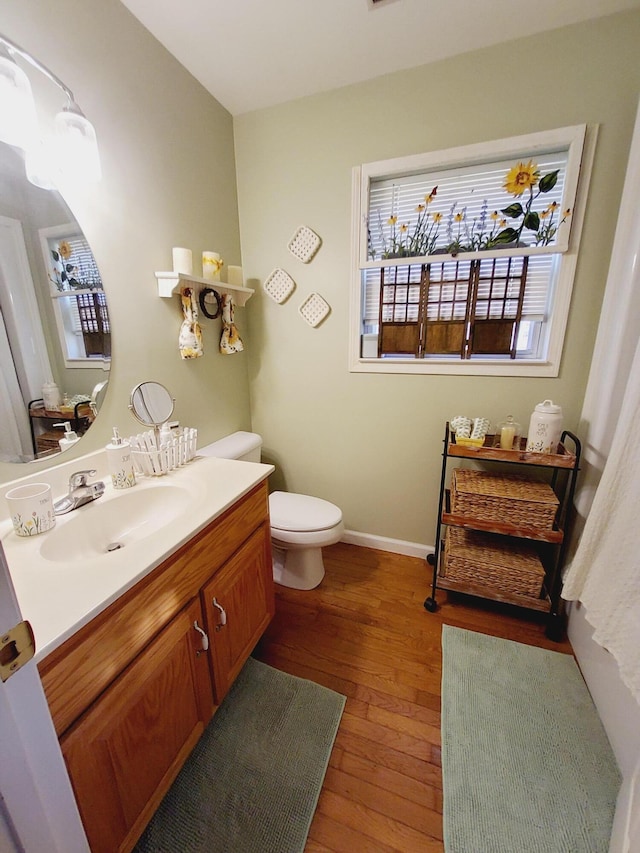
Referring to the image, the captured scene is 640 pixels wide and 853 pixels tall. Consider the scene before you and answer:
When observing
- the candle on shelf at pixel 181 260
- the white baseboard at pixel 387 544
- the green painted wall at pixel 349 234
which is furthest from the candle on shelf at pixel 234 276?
the white baseboard at pixel 387 544

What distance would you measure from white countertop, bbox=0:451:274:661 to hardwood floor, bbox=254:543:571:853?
2.74 ft

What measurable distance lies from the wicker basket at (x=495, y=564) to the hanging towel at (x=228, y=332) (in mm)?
1536

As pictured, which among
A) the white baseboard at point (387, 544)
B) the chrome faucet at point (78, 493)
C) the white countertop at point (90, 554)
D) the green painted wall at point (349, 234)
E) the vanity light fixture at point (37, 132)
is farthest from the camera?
the white baseboard at point (387, 544)

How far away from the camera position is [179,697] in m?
0.94

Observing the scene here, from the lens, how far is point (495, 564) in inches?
62.8

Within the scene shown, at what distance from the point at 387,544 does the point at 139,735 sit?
1585mm

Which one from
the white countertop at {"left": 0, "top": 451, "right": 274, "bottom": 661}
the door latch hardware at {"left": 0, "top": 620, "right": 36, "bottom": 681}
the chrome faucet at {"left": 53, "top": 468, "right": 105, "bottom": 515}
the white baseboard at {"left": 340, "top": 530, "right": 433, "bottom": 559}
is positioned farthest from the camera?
the white baseboard at {"left": 340, "top": 530, "right": 433, "bottom": 559}

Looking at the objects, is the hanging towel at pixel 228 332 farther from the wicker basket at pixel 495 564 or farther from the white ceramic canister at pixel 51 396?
the wicker basket at pixel 495 564

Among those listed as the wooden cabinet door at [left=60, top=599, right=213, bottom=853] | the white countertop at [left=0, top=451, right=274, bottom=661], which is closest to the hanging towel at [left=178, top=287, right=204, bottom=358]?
the white countertop at [left=0, top=451, right=274, bottom=661]

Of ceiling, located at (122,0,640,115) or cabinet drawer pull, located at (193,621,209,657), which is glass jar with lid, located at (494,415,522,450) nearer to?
cabinet drawer pull, located at (193,621,209,657)

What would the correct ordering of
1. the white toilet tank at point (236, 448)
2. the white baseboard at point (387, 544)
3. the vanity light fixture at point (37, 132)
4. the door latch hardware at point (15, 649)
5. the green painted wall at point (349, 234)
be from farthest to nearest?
the white baseboard at point (387, 544) < the white toilet tank at point (236, 448) < the green painted wall at point (349, 234) < the vanity light fixture at point (37, 132) < the door latch hardware at point (15, 649)

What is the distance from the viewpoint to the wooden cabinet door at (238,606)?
1082mm

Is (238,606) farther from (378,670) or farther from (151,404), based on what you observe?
(151,404)

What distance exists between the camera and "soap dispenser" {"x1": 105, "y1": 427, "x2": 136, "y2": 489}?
3.89 ft
